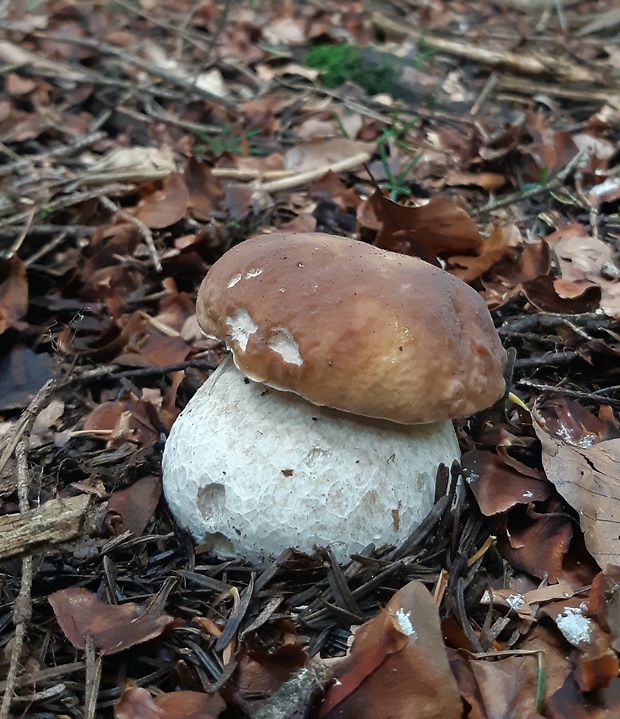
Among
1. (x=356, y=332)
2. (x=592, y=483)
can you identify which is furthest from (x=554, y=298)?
(x=356, y=332)

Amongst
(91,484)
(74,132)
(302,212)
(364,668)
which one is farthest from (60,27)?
(364,668)

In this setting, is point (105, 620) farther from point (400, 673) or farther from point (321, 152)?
point (321, 152)

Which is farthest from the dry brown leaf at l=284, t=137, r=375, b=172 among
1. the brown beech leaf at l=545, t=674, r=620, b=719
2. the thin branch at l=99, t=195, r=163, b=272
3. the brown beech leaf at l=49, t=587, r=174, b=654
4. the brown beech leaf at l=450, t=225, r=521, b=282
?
the brown beech leaf at l=545, t=674, r=620, b=719

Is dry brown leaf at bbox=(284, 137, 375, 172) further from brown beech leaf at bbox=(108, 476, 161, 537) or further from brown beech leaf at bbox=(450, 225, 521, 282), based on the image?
brown beech leaf at bbox=(108, 476, 161, 537)

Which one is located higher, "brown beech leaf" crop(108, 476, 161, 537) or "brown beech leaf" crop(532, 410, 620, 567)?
"brown beech leaf" crop(532, 410, 620, 567)

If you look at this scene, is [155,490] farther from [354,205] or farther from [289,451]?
[354,205]

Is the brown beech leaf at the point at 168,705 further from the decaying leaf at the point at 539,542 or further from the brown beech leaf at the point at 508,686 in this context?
the decaying leaf at the point at 539,542

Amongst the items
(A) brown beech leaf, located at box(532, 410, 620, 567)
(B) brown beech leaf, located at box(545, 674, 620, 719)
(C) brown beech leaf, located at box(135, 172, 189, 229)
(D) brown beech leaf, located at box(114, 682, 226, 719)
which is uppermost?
(A) brown beech leaf, located at box(532, 410, 620, 567)
